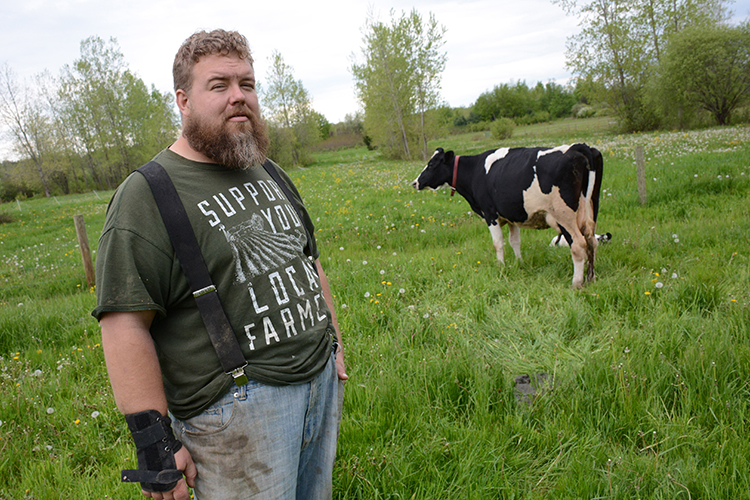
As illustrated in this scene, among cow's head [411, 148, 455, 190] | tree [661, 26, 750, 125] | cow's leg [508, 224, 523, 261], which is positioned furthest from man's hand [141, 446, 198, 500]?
tree [661, 26, 750, 125]

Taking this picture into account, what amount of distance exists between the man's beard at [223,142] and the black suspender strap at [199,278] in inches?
12.5

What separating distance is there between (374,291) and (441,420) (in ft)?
9.46

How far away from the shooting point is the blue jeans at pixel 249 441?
5.82 feet

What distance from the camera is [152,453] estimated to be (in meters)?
1.62

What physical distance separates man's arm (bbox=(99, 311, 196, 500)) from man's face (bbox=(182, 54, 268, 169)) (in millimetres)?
828

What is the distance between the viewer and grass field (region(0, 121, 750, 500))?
2852mm

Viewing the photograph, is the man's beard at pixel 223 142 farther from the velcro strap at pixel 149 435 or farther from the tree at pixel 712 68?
the tree at pixel 712 68

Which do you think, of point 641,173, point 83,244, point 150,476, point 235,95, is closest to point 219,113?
point 235,95

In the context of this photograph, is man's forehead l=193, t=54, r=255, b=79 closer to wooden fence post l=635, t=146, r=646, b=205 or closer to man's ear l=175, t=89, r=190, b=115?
man's ear l=175, t=89, r=190, b=115

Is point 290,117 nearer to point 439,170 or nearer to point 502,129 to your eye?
point 502,129

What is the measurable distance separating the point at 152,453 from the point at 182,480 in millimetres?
171

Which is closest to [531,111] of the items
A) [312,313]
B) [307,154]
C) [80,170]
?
[307,154]

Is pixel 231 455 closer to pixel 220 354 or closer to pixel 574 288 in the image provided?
pixel 220 354

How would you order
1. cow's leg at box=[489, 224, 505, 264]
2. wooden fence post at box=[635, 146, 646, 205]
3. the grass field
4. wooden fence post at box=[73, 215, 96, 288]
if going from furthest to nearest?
wooden fence post at box=[635, 146, 646, 205] → wooden fence post at box=[73, 215, 96, 288] → cow's leg at box=[489, 224, 505, 264] → the grass field
